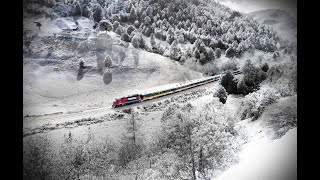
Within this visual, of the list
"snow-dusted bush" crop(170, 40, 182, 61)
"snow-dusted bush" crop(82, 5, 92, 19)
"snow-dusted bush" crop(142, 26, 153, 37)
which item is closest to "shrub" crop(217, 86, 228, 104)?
"snow-dusted bush" crop(170, 40, 182, 61)

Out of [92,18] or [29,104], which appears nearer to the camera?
[29,104]

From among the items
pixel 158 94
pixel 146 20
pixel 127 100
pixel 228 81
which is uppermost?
pixel 146 20

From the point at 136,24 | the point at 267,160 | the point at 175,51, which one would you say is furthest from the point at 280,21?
the point at 136,24

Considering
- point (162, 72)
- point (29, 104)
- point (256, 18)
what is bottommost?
point (29, 104)

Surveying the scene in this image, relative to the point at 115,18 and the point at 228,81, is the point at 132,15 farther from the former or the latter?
the point at 228,81

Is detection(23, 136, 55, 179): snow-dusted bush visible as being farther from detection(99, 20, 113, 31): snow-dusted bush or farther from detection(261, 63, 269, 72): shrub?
detection(261, 63, 269, 72): shrub

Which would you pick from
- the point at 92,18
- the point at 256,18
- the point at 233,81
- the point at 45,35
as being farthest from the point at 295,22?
the point at 45,35
